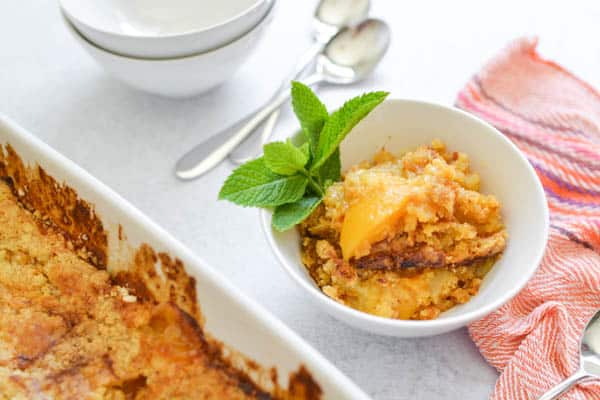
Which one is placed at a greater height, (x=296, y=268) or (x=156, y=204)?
(x=296, y=268)

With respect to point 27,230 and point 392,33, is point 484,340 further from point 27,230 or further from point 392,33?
point 392,33

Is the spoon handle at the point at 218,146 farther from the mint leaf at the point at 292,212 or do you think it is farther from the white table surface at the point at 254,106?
the mint leaf at the point at 292,212

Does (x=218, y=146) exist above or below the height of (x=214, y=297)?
below

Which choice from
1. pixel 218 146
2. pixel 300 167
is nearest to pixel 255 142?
pixel 218 146

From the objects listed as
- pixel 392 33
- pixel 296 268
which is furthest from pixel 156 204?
pixel 392 33

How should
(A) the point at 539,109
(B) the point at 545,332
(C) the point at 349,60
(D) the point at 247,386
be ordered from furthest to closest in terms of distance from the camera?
(C) the point at 349,60, (A) the point at 539,109, (B) the point at 545,332, (D) the point at 247,386

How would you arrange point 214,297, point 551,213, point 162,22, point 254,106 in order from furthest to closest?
point 162,22, point 254,106, point 551,213, point 214,297

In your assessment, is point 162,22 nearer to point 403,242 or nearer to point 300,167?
point 300,167

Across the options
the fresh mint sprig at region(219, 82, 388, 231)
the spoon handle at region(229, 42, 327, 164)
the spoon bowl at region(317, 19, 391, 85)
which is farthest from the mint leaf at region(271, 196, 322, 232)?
the spoon bowl at region(317, 19, 391, 85)
